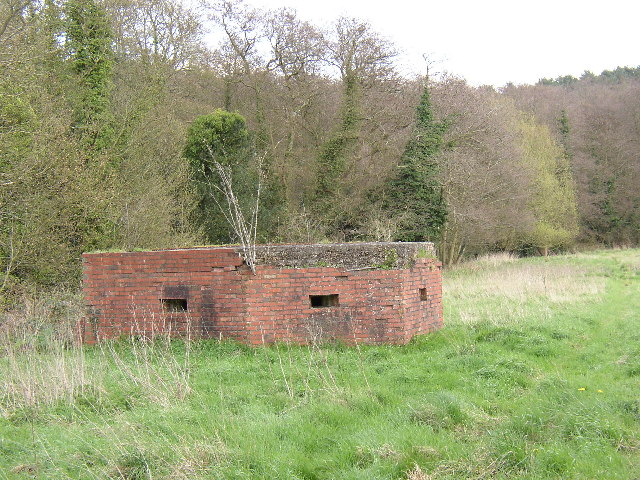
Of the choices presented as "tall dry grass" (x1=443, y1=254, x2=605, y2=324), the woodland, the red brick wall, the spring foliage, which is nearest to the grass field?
the red brick wall

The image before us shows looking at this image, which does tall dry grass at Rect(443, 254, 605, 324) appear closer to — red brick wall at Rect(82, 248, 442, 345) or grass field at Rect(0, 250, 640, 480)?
grass field at Rect(0, 250, 640, 480)

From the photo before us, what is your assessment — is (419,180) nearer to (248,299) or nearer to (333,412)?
(248,299)

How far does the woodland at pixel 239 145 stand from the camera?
1283 cm

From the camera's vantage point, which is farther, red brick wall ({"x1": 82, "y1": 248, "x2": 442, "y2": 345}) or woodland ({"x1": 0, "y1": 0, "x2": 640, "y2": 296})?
woodland ({"x1": 0, "y1": 0, "x2": 640, "y2": 296})

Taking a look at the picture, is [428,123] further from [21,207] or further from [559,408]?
[559,408]

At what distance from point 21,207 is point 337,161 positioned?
1642 centimetres

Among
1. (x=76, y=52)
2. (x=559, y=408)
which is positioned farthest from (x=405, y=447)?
(x=76, y=52)

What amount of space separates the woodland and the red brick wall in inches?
159

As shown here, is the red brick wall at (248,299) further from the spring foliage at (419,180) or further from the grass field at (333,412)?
the spring foliage at (419,180)

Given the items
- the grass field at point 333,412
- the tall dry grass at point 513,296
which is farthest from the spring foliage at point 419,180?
the grass field at point 333,412

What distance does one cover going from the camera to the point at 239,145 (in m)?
24.3

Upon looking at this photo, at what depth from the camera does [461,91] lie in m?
29.0

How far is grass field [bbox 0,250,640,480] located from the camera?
4.43 meters

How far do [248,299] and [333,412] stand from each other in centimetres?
322
